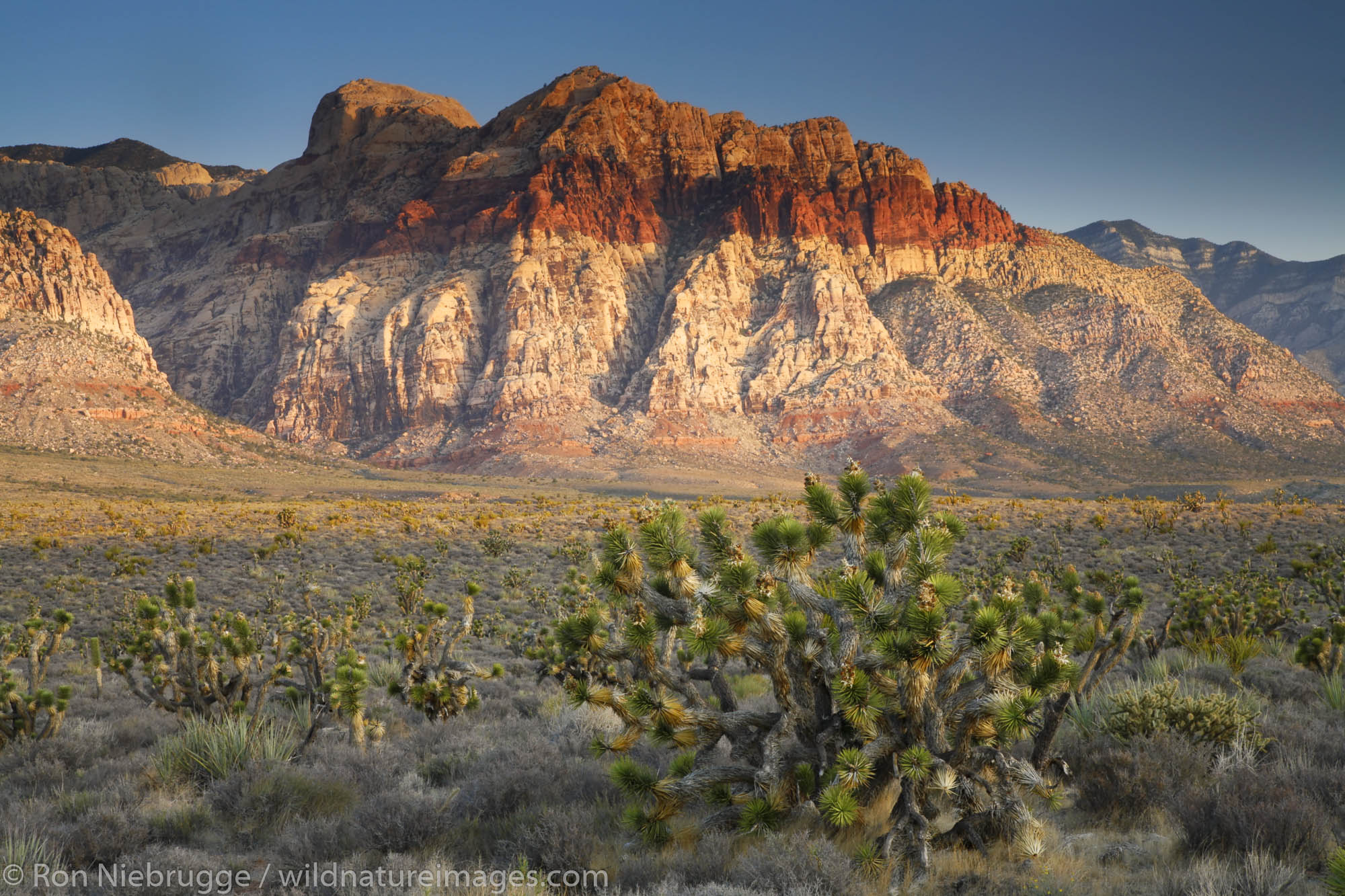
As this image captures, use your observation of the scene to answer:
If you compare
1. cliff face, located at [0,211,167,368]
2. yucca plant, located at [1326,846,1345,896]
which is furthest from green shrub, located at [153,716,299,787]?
cliff face, located at [0,211,167,368]

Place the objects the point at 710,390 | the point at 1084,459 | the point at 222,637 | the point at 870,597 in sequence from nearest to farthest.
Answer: the point at 870,597
the point at 222,637
the point at 1084,459
the point at 710,390

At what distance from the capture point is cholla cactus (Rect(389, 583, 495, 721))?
9.20 meters

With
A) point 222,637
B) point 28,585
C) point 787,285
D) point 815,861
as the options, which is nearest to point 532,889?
point 815,861

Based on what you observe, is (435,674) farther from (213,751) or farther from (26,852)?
(26,852)

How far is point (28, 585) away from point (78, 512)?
59.6ft

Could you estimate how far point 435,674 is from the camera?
9570 mm

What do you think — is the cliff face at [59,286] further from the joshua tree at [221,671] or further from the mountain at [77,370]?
the joshua tree at [221,671]

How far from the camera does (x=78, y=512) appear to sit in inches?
1387

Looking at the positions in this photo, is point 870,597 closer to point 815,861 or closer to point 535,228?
point 815,861

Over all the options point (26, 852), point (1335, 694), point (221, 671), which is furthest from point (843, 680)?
point (221, 671)

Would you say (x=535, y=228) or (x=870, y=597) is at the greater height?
(x=535, y=228)

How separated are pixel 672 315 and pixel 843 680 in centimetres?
10418

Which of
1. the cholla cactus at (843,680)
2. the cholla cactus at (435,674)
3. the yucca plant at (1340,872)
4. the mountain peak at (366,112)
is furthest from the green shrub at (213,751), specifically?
the mountain peak at (366,112)

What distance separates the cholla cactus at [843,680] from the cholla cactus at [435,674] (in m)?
4.16
